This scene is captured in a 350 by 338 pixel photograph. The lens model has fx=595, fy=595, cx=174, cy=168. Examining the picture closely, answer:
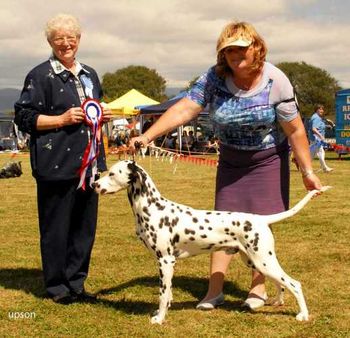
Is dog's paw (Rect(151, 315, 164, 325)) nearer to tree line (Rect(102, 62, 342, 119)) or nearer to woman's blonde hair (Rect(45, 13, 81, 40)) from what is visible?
woman's blonde hair (Rect(45, 13, 81, 40))

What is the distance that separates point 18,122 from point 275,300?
101 inches

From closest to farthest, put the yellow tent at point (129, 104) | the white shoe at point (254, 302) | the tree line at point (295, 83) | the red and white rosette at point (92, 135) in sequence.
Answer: the red and white rosette at point (92, 135) → the white shoe at point (254, 302) → the yellow tent at point (129, 104) → the tree line at point (295, 83)

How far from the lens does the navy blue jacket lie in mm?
4699

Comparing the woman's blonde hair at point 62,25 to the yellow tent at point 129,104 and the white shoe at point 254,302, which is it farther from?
the yellow tent at point 129,104

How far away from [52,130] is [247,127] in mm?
1549

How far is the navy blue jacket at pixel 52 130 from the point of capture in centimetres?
470

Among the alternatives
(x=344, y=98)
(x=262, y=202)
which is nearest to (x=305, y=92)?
(x=344, y=98)

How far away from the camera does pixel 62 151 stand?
15.8ft

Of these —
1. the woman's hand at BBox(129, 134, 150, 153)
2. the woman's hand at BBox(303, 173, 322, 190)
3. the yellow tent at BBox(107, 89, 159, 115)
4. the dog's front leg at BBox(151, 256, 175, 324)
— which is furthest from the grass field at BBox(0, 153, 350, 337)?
the yellow tent at BBox(107, 89, 159, 115)

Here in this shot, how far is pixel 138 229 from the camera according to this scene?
4.51m

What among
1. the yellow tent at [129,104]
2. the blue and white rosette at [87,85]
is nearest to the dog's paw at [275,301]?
the blue and white rosette at [87,85]

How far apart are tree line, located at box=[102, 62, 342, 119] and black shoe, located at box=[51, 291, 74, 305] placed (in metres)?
49.7

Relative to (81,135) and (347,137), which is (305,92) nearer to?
(347,137)

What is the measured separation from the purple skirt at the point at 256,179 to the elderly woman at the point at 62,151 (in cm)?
111
